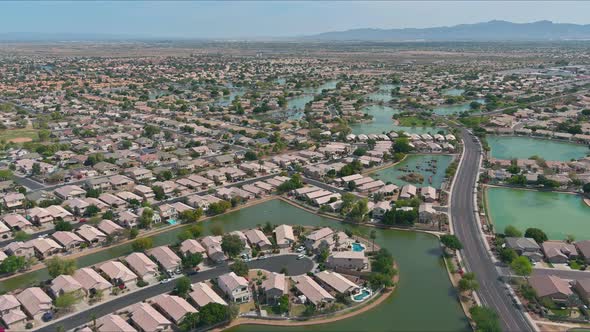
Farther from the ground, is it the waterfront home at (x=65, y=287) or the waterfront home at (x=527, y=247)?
the waterfront home at (x=527, y=247)

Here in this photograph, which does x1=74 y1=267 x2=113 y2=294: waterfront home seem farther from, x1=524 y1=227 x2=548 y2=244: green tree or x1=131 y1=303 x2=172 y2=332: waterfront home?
x1=524 y1=227 x2=548 y2=244: green tree

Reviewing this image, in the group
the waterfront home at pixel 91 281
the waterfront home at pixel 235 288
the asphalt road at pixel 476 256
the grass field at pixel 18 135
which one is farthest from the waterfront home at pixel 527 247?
the grass field at pixel 18 135

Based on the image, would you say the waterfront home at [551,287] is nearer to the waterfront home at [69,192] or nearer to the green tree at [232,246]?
the green tree at [232,246]

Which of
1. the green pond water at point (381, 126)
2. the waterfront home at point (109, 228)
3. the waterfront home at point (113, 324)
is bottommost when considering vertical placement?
the waterfront home at point (113, 324)

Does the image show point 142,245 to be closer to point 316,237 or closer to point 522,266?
point 316,237

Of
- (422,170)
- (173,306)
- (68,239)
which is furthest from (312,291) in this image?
(422,170)

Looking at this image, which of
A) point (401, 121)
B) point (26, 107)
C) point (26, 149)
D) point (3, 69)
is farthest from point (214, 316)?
point (3, 69)

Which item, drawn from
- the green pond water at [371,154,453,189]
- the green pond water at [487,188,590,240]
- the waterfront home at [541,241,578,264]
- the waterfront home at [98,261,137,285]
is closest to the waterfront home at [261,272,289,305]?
the waterfront home at [98,261,137,285]
